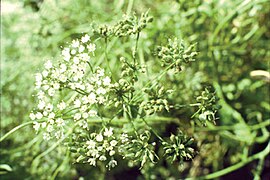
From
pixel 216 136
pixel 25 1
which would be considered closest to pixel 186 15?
pixel 216 136

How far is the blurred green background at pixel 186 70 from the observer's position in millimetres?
1890

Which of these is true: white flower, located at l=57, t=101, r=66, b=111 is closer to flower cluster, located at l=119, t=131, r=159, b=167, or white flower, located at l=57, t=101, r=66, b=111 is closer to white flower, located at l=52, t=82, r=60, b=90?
white flower, located at l=52, t=82, r=60, b=90

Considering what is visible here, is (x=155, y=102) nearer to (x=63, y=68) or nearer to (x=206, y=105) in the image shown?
(x=206, y=105)

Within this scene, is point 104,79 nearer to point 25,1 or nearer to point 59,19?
→ point 25,1

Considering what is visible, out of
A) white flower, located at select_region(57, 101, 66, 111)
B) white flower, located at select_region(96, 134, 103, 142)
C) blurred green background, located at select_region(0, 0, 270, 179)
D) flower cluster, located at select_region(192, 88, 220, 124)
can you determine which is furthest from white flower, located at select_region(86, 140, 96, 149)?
blurred green background, located at select_region(0, 0, 270, 179)

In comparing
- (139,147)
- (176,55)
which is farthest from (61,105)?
(176,55)

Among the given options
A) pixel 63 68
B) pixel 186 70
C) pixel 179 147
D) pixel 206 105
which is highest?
pixel 186 70

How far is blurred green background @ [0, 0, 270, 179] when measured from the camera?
1890mm

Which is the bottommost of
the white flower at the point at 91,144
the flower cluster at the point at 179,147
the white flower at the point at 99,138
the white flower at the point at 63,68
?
the flower cluster at the point at 179,147

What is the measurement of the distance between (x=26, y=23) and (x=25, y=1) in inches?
11.6

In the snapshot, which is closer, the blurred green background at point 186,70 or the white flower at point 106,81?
the white flower at point 106,81

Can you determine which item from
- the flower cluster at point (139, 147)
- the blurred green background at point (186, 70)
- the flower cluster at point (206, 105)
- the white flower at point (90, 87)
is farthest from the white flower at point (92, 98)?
the blurred green background at point (186, 70)

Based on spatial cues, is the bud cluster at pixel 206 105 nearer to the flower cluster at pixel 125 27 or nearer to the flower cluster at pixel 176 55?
the flower cluster at pixel 176 55

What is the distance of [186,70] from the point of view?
6.70ft
